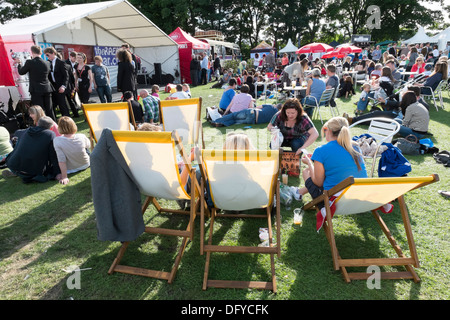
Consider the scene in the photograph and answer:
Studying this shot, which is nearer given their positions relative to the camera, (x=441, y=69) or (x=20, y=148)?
(x=20, y=148)

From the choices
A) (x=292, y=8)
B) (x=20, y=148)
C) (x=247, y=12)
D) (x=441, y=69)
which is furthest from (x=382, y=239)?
(x=247, y=12)

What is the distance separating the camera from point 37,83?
6.02 m

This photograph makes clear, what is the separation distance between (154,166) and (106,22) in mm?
13126

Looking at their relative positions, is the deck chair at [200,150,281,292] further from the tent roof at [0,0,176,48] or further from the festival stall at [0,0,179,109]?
the tent roof at [0,0,176,48]

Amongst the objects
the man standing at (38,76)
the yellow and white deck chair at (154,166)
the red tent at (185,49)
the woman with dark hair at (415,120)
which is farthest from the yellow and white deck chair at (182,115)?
the red tent at (185,49)

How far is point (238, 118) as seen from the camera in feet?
23.7

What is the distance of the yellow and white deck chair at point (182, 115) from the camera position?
4.57m

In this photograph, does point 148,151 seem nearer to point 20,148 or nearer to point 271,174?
point 271,174

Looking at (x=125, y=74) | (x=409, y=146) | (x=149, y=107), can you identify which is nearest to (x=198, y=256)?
(x=149, y=107)

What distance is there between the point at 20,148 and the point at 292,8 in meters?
38.9

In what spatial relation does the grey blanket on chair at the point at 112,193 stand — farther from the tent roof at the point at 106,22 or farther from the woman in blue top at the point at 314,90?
the tent roof at the point at 106,22

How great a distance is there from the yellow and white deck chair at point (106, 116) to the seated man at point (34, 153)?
60cm

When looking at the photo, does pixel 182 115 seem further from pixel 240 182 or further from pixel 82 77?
pixel 82 77

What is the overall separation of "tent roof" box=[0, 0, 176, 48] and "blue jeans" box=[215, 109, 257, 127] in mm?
5789
